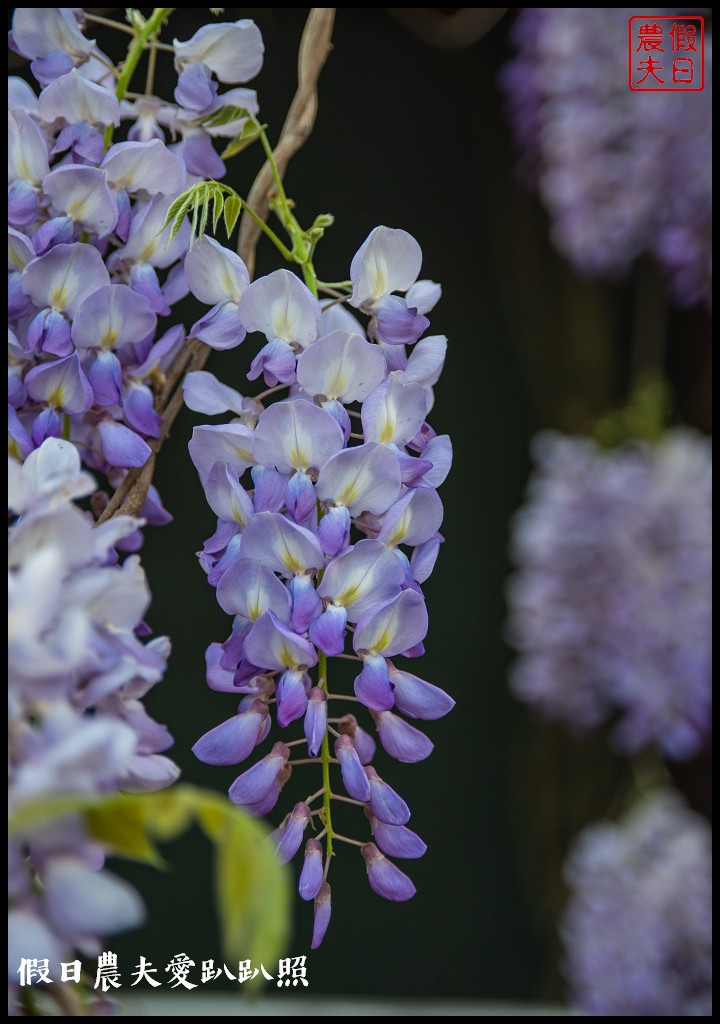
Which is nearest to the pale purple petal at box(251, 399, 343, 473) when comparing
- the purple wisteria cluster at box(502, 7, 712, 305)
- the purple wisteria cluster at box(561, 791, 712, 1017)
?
the purple wisteria cluster at box(561, 791, 712, 1017)

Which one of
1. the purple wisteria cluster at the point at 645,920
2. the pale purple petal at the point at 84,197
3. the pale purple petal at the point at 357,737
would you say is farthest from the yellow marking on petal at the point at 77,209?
the purple wisteria cluster at the point at 645,920

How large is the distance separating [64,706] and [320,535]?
5.2 inches

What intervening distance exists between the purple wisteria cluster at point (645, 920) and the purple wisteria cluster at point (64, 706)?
1046 millimetres

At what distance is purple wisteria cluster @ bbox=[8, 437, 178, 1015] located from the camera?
0.74 ft

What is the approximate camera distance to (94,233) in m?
0.39

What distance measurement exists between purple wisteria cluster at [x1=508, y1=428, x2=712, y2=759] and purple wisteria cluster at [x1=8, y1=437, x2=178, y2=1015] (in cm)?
113

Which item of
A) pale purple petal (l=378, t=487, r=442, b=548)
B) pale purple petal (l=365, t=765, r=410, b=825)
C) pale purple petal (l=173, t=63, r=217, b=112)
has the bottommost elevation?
pale purple petal (l=365, t=765, r=410, b=825)

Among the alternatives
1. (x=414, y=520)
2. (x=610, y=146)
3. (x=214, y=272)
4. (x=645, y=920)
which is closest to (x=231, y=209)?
(x=214, y=272)

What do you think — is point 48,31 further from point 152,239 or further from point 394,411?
point 394,411

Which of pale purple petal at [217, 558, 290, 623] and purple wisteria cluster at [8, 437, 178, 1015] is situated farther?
pale purple petal at [217, 558, 290, 623]

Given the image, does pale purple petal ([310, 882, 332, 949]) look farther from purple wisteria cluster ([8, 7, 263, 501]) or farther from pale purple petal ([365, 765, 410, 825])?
purple wisteria cluster ([8, 7, 263, 501])

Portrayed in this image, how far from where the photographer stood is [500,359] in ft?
5.97

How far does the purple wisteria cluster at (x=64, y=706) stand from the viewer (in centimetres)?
22

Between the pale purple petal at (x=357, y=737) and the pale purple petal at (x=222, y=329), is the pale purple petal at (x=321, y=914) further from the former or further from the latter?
the pale purple petal at (x=222, y=329)
